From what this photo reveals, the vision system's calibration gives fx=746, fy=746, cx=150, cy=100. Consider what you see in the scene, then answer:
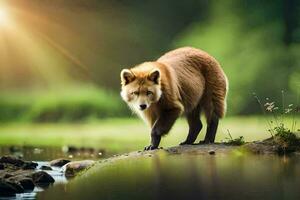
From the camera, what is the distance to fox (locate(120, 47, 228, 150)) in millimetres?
6391

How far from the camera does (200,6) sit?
9414mm

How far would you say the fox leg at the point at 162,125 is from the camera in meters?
6.47

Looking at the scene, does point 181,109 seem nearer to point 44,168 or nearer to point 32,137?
point 44,168

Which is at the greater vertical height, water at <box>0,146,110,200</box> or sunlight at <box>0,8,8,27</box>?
sunlight at <box>0,8,8,27</box>

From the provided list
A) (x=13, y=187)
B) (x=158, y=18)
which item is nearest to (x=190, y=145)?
(x=13, y=187)

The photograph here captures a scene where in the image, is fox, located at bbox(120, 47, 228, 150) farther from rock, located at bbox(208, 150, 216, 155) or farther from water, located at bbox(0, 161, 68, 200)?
water, located at bbox(0, 161, 68, 200)

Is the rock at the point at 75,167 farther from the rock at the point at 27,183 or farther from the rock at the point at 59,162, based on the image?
the rock at the point at 27,183

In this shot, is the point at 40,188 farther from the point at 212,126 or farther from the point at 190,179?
the point at 212,126

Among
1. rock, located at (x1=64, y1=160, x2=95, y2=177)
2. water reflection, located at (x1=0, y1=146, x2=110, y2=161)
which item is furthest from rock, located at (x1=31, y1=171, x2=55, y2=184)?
water reflection, located at (x1=0, y1=146, x2=110, y2=161)

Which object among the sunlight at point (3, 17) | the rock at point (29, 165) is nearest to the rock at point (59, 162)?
the rock at point (29, 165)

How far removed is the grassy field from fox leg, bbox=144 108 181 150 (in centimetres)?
209

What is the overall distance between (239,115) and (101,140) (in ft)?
5.49

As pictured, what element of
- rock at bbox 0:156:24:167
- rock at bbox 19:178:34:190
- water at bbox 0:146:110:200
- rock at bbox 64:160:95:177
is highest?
water at bbox 0:146:110:200

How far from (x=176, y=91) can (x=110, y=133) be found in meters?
2.39
